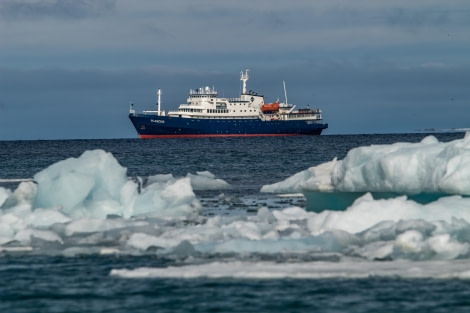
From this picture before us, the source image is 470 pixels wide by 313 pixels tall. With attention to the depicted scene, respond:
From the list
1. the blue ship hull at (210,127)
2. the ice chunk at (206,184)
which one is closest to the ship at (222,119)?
the blue ship hull at (210,127)

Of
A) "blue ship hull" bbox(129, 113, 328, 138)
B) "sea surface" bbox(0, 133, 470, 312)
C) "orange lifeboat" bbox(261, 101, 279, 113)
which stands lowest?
"sea surface" bbox(0, 133, 470, 312)

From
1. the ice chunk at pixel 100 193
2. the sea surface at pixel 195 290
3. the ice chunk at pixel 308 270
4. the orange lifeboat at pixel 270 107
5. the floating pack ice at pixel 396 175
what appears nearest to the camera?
the sea surface at pixel 195 290

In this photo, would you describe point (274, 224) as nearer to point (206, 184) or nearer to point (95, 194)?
point (95, 194)

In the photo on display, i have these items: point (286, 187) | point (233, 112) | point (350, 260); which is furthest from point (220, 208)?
point (233, 112)

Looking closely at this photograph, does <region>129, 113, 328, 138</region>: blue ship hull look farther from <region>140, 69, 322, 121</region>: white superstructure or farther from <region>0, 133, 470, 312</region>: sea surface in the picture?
<region>0, 133, 470, 312</region>: sea surface

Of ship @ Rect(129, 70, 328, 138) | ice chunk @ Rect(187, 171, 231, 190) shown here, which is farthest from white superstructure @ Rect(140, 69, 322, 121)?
ice chunk @ Rect(187, 171, 231, 190)

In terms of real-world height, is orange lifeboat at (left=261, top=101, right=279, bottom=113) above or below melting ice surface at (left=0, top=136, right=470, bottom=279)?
above

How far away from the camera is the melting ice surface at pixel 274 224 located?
13.2m

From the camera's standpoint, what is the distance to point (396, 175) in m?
18.5

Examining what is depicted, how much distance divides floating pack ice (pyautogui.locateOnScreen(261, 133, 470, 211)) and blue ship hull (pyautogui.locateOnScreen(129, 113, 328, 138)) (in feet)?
Answer: 314

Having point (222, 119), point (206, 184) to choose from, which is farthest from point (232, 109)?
point (206, 184)

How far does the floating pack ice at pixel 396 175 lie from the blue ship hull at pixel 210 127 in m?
95.8

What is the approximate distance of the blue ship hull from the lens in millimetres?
117312

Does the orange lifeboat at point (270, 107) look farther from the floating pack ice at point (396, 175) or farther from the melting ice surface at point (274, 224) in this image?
the floating pack ice at point (396, 175)
